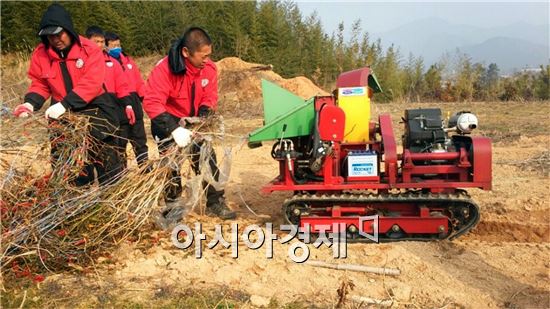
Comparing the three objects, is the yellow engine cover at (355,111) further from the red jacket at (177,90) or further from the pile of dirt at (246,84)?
the pile of dirt at (246,84)

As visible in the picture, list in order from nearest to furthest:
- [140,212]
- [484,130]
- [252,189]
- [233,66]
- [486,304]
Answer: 1. [486,304]
2. [140,212]
3. [252,189]
4. [484,130]
5. [233,66]

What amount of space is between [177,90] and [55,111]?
4.20 feet

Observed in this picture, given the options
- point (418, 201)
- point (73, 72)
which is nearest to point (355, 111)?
point (418, 201)

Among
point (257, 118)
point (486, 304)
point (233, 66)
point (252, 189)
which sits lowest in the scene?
point (486, 304)

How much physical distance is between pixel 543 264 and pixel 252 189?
3728 mm

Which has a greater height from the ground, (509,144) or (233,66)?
(233,66)

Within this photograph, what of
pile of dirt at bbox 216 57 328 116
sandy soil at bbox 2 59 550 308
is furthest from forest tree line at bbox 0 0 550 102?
sandy soil at bbox 2 59 550 308

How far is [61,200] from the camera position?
4.11m

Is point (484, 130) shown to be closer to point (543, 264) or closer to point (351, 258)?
point (543, 264)

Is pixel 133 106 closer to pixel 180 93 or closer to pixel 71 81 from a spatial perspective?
pixel 180 93

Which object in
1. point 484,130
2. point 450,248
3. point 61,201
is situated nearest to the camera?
point 61,201

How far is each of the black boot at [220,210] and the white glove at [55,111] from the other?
1.98 metres

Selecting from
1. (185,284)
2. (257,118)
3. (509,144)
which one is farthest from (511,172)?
(257,118)

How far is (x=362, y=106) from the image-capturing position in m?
5.07
